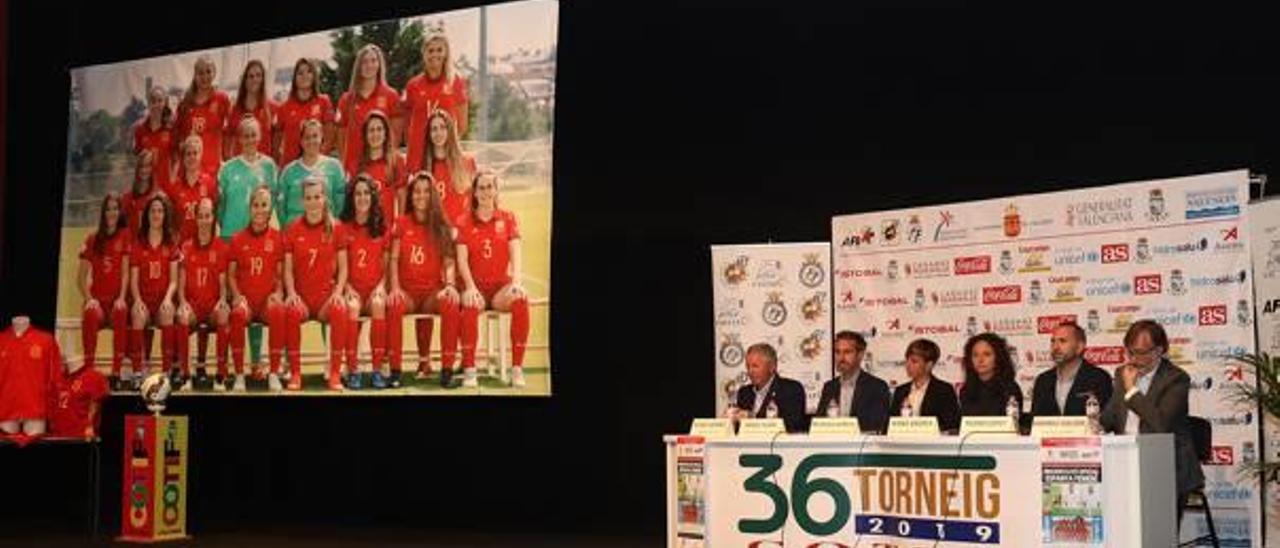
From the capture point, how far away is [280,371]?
10.1 metres

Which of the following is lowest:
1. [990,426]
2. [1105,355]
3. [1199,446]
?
[1199,446]

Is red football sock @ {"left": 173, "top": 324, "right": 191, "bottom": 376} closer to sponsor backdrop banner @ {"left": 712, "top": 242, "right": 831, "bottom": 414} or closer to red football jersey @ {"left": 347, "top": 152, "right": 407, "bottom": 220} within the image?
red football jersey @ {"left": 347, "top": 152, "right": 407, "bottom": 220}

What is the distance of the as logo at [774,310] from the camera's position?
26.7 feet

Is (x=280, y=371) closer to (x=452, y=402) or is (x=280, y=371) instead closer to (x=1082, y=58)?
(x=452, y=402)

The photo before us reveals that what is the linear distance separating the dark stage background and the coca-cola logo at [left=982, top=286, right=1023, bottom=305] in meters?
0.55

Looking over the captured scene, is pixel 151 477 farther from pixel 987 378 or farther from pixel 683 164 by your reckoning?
pixel 987 378

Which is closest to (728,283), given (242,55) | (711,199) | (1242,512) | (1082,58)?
(711,199)

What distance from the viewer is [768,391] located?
319 inches

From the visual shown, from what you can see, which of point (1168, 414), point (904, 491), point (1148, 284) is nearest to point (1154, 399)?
point (1168, 414)

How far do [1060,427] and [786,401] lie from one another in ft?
7.52

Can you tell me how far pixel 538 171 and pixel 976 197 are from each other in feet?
8.65

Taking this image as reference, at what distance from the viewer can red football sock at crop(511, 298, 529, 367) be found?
9.15m

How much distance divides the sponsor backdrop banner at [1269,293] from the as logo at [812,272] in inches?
85.4

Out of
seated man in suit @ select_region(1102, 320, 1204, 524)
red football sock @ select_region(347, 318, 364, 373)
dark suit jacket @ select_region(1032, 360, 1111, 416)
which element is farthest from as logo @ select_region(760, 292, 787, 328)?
red football sock @ select_region(347, 318, 364, 373)
